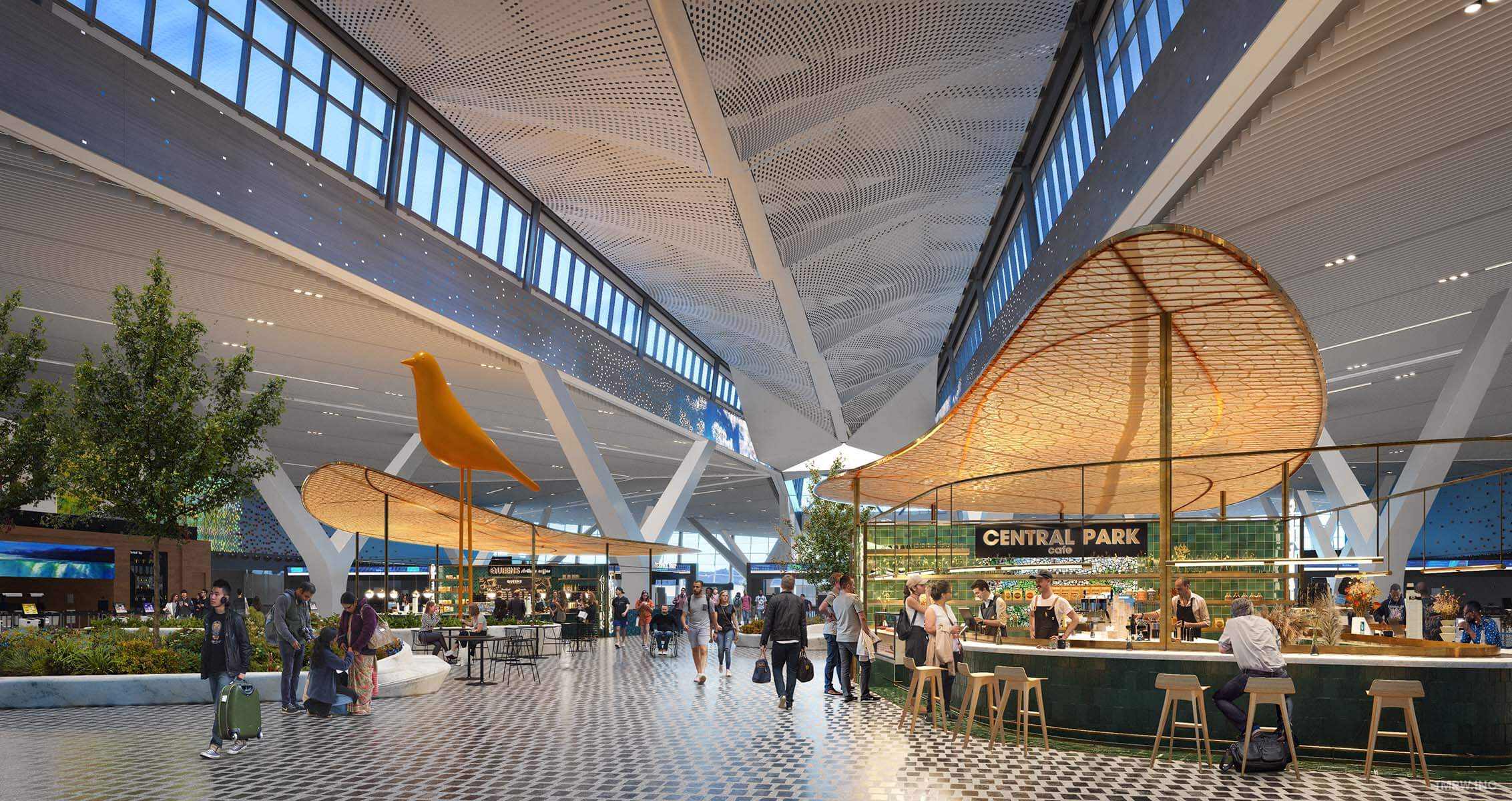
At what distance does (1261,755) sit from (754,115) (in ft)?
41.1

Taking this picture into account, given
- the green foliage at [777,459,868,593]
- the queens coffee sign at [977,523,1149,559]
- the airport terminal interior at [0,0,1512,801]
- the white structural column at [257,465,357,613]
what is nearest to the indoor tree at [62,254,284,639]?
the airport terminal interior at [0,0,1512,801]

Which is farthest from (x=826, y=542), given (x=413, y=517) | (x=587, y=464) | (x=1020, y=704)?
(x=1020, y=704)

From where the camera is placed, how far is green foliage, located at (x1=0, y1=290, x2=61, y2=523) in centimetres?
1591

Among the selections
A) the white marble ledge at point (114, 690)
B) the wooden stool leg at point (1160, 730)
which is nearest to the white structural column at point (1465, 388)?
the wooden stool leg at point (1160, 730)

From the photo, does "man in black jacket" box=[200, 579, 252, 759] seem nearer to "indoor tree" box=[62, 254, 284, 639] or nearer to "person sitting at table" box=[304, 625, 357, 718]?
"person sitting at table" box=[304, 625, 357, 718]

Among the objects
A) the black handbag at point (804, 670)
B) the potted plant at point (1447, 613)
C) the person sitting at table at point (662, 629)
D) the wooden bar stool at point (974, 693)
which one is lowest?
the person sitting at table at point (662, 629)

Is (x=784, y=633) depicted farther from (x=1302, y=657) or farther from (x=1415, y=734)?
(x=1415, y=734)

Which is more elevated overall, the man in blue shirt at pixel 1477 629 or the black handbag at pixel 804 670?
the man in blue shirt at pixel 1477 629

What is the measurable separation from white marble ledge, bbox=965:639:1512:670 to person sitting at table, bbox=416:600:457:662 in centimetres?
1263

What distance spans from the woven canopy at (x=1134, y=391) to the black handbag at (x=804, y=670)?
96.5 inches

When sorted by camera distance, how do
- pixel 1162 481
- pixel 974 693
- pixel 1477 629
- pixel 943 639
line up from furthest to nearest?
pixel 1477 629, pixel 943 639, pixel 1162 481, pixel 974 693

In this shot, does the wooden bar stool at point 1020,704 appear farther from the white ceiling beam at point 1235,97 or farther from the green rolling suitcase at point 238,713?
the green rolling suitcase at point 238,713

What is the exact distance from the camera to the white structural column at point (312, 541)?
101 feet

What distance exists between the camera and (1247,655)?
841 cm
